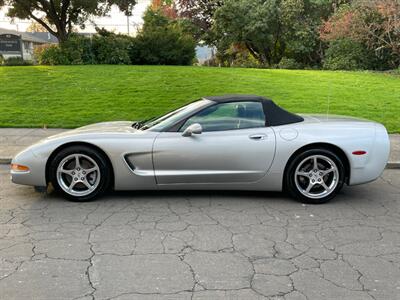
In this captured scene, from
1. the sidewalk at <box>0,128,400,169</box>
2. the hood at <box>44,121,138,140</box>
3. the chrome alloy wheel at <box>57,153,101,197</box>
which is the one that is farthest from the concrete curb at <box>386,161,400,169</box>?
the chrome alloy wheel at <box>57,153,101,197</box>

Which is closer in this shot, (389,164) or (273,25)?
(389,164)

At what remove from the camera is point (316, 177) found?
5316 mm

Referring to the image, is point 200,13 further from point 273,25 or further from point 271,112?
point 271,112

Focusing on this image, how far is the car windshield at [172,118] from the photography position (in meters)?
5.40

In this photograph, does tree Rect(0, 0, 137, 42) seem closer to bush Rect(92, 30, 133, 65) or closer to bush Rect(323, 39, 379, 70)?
bush Rect(92, 30, 133, 65)

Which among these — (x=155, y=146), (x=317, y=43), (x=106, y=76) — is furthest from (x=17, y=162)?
(x=317, y=43)

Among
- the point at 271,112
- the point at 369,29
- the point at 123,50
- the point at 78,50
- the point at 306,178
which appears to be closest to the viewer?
the point at 306,178

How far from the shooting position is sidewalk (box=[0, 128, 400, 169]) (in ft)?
24.2

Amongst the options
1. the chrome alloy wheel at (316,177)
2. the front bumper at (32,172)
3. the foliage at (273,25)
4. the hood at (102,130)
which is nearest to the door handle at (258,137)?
the chrome alloy wheel at (316,177)

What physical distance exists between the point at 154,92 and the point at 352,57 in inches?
487

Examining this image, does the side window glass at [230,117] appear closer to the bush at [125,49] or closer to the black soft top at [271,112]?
the black soft top at [271,112]

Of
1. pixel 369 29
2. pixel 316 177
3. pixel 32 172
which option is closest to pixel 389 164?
pixel 316 177

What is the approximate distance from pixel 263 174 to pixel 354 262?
69.1 inches

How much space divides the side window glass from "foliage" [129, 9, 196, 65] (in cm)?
1925
